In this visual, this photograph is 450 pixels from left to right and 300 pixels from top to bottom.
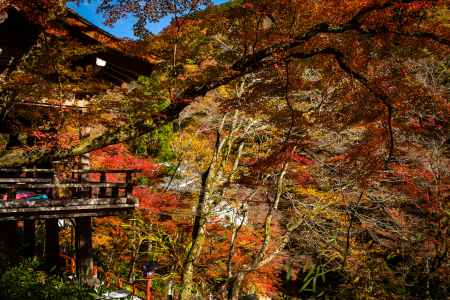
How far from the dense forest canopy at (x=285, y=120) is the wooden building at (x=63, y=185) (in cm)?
52

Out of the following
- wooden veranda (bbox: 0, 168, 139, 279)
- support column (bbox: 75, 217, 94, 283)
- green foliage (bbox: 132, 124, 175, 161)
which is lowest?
support column (bbox: 75, 217, 94, 283)

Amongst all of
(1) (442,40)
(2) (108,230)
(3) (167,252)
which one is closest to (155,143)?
(2) (108,230)

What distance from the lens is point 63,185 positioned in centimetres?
755

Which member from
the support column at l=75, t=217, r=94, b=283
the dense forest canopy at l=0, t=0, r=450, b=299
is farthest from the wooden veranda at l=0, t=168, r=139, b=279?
the dense forest canopy at l=0, t=0, r=450, b=299

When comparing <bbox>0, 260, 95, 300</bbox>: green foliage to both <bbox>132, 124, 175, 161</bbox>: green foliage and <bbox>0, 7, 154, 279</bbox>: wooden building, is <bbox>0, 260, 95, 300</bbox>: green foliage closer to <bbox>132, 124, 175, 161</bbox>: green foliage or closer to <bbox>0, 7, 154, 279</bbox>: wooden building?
<bbox>0, 7, 154, 279</bbox>: wooden building

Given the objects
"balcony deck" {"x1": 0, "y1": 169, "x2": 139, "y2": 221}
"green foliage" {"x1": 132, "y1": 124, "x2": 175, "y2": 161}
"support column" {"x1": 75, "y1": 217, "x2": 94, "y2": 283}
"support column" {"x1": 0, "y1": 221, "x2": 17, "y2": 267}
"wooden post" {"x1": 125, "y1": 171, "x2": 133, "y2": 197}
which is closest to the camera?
"balcony deck" {"x1": 0, "y1": 169, "x2": 139, "y2": 221}

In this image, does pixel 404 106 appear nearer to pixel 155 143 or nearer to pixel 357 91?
pixel 357 91

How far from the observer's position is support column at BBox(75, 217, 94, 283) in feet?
29.6

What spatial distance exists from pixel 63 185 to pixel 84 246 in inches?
91.4

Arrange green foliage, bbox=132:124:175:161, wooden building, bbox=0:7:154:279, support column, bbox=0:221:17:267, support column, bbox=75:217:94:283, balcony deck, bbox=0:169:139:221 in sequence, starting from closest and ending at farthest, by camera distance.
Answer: balcony deck, bbox=0:169:139:221, wooden building, bbox=0:7:154:279, support column, bbox=0:221:17:267, support column, bbox=75:217:94:283, green foliage, bbox=132:124:175:161

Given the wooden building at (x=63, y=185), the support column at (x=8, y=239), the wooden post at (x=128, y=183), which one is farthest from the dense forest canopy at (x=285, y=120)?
the support column at (x=8, y=239)

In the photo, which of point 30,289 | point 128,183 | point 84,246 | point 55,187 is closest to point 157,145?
point 84,246

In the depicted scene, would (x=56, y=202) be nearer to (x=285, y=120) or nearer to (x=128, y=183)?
(x=128, y=183)

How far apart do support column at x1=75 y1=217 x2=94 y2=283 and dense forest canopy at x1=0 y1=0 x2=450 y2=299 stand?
7.67ft
